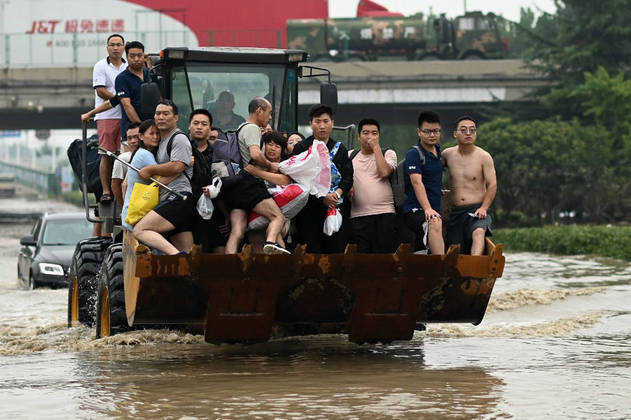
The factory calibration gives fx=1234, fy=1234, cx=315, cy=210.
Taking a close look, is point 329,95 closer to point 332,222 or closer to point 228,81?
point 228,81

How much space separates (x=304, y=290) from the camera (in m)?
10.4

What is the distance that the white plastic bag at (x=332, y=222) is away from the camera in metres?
10.6

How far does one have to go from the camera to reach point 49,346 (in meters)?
13.2

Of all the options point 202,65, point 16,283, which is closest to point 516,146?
point 16,283

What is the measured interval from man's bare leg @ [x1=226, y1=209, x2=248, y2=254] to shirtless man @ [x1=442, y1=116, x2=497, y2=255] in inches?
76.1

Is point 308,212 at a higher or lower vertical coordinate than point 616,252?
higher

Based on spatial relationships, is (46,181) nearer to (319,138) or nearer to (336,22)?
(336,22)

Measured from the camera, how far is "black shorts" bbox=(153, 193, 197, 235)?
33.8 feet

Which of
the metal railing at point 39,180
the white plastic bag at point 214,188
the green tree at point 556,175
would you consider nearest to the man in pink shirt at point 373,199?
the white plastic bag at point 214,188

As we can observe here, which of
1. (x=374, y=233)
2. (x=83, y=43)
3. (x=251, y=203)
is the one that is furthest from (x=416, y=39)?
(x=251, y=203)

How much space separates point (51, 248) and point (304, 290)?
1156 centimetres

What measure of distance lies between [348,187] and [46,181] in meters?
117

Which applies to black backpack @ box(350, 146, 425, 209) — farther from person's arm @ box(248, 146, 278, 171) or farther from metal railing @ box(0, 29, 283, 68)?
metal railing @ box(0, 29, 283, 68)

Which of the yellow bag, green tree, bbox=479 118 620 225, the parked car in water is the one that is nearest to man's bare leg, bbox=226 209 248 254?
the yellow bag
